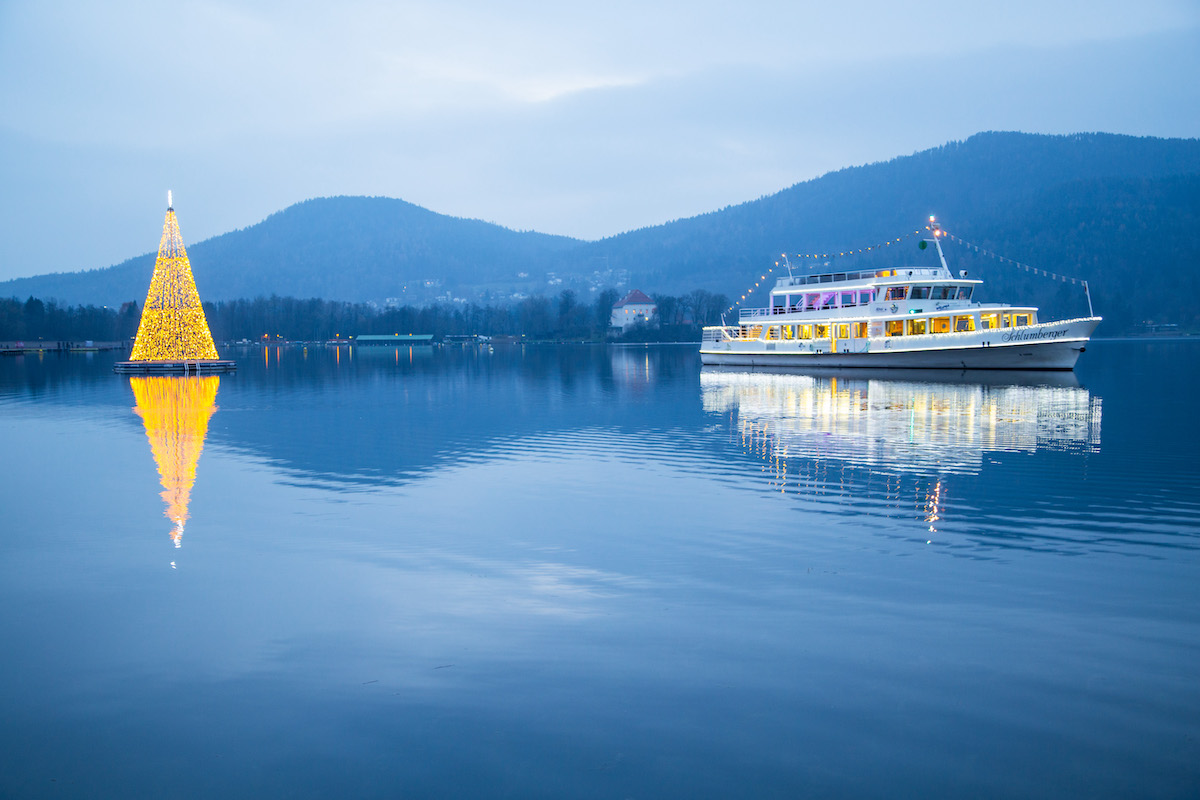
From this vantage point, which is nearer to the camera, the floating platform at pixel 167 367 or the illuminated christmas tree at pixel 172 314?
the illuminated christmas tree at pixel 172 314

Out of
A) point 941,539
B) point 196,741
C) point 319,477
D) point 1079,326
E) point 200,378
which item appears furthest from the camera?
point 200,378

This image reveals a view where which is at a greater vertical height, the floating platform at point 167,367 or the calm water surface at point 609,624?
the floating platform at point 167,367

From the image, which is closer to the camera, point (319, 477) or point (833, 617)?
point (833, 617)

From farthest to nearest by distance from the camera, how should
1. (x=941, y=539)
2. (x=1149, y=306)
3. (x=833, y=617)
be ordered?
(x=1149, y=306) < (x=941, y=539) < (x=833, y=617)

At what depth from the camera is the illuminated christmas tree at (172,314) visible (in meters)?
53.8

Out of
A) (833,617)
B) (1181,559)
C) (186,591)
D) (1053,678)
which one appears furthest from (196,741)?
(1181,559)

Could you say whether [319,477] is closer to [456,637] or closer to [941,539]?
[456,637]

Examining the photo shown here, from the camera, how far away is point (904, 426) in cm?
2531

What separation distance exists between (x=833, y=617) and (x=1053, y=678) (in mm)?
2191

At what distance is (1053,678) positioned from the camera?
7.47 metres

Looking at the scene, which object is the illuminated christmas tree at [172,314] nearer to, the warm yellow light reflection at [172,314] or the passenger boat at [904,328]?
the warm yellow light reflection at [172,314]

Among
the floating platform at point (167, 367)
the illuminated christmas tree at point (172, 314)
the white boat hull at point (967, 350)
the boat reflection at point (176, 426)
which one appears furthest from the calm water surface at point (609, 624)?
the floating platform at point (167, 367)

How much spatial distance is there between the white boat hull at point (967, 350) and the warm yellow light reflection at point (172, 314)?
1597 inches

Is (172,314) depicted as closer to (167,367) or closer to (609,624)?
(167,367)
